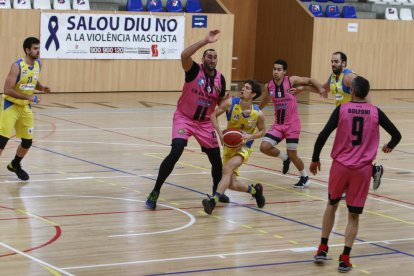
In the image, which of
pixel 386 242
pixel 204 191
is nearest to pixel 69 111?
pixel 204 191

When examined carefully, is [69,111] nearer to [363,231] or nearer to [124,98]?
[124,98]

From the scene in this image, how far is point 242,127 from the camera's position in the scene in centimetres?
1123

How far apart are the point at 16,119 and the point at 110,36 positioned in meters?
12.0

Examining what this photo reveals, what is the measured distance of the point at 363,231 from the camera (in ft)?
33.2

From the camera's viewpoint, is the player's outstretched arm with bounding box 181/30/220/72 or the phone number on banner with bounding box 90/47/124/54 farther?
the phone number on banner with bounding box 90/47/124/54

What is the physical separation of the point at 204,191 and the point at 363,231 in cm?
260

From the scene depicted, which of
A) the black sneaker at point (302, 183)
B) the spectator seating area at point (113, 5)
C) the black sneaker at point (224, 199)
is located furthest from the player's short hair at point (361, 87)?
the spectator seating area at point (113, 5)

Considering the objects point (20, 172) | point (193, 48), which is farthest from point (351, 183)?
point (20, 172)

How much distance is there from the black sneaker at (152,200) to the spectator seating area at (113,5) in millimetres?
12654

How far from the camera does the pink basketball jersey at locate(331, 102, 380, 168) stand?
27.6ft

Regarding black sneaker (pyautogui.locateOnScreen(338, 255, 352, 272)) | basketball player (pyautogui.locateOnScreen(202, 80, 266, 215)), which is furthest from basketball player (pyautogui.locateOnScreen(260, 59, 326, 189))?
black sneaker (pyautogui.locateOnScreen(338, 255, 352, 272))

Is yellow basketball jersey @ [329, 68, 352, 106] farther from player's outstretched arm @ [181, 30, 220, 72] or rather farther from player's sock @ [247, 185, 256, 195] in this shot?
player's outstretched arm @ [181, 30, 220, 72]

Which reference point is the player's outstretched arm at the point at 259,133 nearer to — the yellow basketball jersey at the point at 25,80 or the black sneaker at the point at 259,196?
the black sneaker at the point at 259,196

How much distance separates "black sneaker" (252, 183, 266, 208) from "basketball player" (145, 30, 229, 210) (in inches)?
Answer: 23.8
